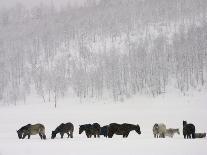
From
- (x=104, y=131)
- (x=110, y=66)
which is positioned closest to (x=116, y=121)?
(x=104, y=131)

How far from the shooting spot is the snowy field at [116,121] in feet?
70.5

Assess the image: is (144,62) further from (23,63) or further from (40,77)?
(23,63)

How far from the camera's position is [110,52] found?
128 m

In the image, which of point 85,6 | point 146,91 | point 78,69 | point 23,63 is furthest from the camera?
point 85,6

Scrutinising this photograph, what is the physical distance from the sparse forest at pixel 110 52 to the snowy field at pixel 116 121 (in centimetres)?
1086

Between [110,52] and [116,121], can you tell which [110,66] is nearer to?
[110,52]

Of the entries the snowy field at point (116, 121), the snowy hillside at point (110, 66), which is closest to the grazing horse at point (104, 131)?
the snowy field at point (116, 121)

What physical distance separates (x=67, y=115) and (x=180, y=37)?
71.9 metres

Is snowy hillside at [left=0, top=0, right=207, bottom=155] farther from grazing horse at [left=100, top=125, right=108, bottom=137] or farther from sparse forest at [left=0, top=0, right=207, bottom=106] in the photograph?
grazing horse at [left=100, top=125, right=108, bottom=137]

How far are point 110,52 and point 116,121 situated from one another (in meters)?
69.7

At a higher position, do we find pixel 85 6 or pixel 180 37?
pixel 85 6

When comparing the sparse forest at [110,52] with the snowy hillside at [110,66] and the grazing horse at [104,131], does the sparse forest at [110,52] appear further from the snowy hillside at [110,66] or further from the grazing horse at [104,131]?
the grazing horse at [104,131]

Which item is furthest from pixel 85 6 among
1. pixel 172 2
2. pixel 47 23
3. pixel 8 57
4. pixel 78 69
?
pixel 78 69

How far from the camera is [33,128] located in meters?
30.3
